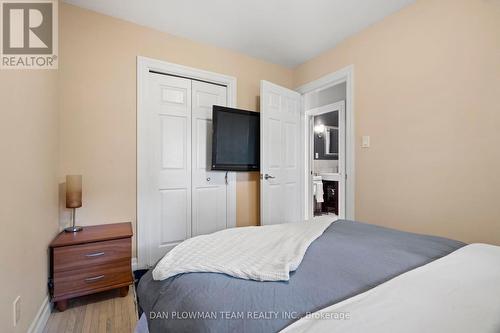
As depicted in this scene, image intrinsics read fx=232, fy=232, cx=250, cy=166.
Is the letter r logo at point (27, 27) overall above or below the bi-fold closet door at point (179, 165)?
above

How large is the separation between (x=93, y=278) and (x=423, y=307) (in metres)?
2.15

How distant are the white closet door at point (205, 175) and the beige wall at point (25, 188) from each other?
4.29ft

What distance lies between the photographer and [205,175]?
284 cm

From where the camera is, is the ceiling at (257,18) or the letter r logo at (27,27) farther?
the ceiling at (257,18)

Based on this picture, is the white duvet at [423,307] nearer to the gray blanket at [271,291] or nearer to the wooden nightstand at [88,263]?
the gray blanket at [271,291]

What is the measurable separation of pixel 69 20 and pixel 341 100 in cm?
378

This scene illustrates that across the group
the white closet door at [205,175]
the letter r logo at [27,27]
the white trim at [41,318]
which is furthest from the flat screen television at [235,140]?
the white trim at [41,318]

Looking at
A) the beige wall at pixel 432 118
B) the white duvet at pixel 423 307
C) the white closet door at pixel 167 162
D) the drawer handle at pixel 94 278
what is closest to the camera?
the white duvet at pixel 423 307

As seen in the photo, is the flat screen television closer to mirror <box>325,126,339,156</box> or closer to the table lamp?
the table lamp

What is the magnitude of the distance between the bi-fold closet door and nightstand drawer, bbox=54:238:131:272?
52cm

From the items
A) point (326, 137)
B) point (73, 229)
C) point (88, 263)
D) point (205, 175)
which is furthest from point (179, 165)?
point (326, 137)

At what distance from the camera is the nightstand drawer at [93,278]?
1.73 m

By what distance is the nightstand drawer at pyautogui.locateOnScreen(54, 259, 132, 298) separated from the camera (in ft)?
5.68

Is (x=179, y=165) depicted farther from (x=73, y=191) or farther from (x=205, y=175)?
(x=73, y=191)
